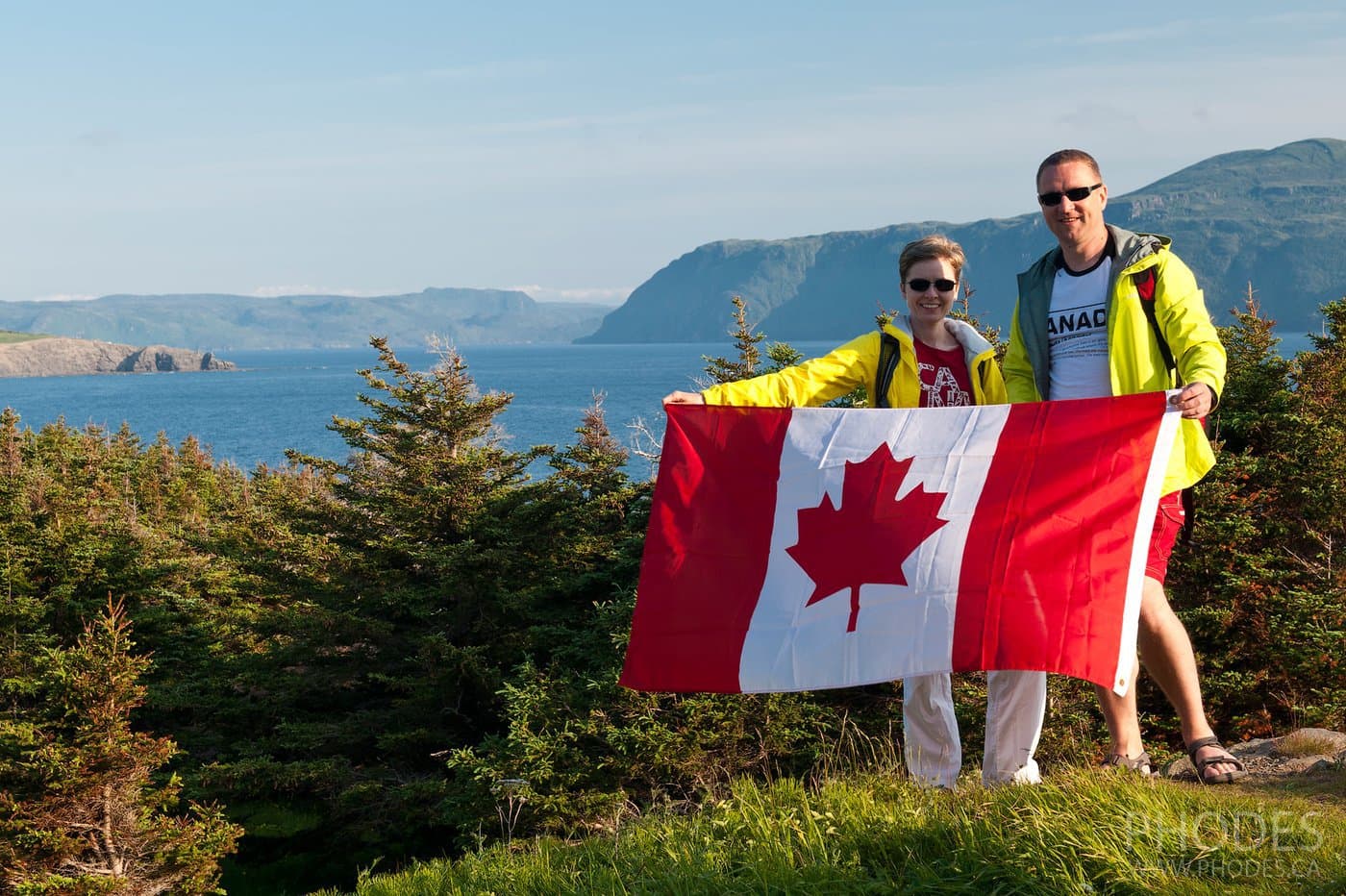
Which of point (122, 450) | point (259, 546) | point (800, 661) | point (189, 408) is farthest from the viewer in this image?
point (189, 408)

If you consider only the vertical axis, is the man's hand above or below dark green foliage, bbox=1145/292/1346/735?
above

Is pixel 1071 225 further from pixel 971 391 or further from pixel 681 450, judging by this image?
pixel 681 450

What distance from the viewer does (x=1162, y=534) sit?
16.8 ft

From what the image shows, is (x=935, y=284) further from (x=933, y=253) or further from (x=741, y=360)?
(x=741, y=360)

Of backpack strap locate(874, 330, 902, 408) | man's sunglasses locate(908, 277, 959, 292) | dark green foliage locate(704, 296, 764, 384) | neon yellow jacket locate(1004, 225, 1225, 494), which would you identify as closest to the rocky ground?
neon yellow jacket locate(1004, 225, 1225, 494)

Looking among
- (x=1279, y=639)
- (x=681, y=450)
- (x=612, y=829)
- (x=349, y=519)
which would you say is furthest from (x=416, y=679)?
(x=681, y=450)

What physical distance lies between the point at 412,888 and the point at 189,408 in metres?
163

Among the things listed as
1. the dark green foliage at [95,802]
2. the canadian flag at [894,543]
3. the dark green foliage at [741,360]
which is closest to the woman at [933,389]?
the canadian flag at [894,543]

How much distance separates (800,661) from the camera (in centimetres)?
513

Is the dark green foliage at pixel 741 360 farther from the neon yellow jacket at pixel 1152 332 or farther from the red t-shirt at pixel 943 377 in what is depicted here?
the neon yellow jacket at pixel 1152 332

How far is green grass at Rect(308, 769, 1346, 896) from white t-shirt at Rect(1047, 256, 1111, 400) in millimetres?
1563

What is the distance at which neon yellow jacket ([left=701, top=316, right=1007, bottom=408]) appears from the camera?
5.36 m

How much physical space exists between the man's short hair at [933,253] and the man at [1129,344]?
0.27m

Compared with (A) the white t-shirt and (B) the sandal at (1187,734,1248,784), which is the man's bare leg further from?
(A) the white t-shirt
